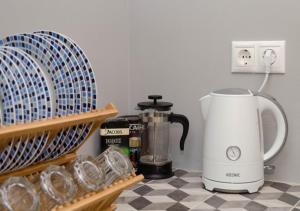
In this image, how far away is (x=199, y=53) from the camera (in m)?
1.38

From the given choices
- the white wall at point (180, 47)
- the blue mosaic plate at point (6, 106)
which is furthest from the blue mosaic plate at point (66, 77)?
the white wall at point (180, 47)

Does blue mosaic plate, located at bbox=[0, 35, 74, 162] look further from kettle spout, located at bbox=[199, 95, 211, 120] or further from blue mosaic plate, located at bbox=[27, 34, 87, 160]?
kettle spout, located at bbox=[199, 95, 211, 120]

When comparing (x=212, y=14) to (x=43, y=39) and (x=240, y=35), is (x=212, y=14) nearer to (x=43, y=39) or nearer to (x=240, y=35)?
(x=240, y=35)

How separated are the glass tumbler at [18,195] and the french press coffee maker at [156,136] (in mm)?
651

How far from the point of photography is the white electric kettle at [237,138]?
3.89 ft

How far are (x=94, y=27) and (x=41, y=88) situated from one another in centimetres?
58

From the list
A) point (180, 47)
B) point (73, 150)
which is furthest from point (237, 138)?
point (73, 150)

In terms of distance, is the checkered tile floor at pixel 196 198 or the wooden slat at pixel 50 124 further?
the checkered tile floor at pixel 196 198

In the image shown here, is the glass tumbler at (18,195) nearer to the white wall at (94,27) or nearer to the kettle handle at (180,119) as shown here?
the white wall at (94,27)

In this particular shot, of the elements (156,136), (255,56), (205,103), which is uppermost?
(255,56)

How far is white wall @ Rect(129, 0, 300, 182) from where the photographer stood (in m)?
1.28

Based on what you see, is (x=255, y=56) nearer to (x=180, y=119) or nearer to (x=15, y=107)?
(x=180, y=119)

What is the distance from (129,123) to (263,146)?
1.25ft

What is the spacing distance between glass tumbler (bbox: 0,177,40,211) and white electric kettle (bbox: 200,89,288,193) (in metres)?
0.62
